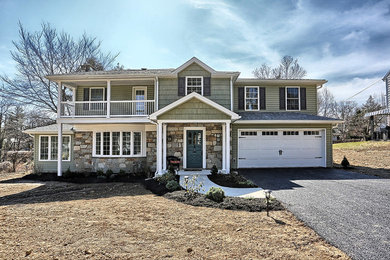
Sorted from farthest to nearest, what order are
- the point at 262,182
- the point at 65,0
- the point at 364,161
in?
the point at 364,161, the point at 65,0, the point at 262,182

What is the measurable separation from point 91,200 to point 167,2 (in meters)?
8.04

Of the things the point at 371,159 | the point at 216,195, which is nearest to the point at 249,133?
the point at 216,195

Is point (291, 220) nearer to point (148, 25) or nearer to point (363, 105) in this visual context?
point (148, 25)

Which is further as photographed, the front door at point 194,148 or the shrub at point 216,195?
Answer: the front door at point 194,148

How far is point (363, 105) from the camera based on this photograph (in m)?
30.6

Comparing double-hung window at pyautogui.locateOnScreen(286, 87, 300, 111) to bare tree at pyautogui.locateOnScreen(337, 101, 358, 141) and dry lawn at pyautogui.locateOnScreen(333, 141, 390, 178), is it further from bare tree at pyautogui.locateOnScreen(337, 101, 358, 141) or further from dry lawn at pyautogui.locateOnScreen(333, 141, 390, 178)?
bare tree at pyautogui.locateOnScreen(337, 101, 358, 141)

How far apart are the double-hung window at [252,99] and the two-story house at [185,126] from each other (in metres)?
0.06

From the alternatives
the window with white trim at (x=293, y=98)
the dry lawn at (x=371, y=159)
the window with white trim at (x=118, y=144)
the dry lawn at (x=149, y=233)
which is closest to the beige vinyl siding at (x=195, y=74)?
the window with white trim at (x=118, y=144)

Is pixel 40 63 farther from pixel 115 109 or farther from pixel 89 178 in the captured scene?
pixel 89 178

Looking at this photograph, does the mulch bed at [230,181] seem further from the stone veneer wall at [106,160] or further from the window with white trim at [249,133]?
the stone veneer wall at [106,160]

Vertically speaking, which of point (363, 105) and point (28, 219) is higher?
point (363, 105)

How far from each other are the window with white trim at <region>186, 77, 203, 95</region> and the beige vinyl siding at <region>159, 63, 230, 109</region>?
27cm

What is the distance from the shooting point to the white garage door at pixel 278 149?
11.3 metres

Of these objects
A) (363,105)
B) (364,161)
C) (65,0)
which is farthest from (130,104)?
(363,105)
